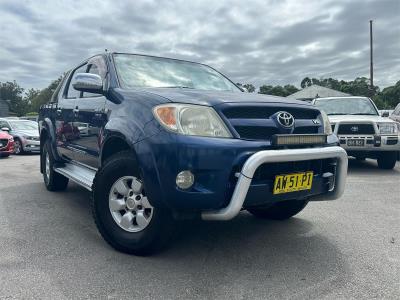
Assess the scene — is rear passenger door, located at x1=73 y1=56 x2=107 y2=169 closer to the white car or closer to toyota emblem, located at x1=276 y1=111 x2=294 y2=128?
toyota emblem, located at x1=276 y1=111 x2=294 y2=128

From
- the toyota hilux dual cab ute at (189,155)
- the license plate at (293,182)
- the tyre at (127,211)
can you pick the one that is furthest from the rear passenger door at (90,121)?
the license plate at (293,182)

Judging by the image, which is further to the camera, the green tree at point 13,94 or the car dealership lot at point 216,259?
the green tree at point 13,94

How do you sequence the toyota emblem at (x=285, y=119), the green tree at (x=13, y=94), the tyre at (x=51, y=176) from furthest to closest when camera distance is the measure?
the green tree at (x=13, y=94) → the tyre at (x=51, y=176) → the toyota emblem at (x=285, y=119)

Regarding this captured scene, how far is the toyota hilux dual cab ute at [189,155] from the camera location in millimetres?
2607

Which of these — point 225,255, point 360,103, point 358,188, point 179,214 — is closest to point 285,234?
point 225,255

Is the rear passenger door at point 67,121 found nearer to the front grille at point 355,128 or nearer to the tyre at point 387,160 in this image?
the front grille at point 355,128

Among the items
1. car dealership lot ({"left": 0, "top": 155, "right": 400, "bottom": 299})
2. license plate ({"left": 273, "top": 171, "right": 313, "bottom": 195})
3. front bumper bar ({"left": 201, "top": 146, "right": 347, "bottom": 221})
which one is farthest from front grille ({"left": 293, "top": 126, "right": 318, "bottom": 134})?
car dealership lot ({"left": 0, "top": 155, "right": 400, "bottom": 299})

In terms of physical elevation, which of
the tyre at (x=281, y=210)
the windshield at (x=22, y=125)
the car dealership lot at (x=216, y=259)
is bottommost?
the car dealership lot at (x=216, y=259)

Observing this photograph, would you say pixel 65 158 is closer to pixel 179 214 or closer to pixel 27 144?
pixel 179 214

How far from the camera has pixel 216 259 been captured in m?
3.01

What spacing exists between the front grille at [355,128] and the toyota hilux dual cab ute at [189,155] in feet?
14.2

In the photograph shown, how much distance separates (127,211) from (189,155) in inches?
33.0

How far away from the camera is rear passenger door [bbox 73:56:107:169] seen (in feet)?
11.9

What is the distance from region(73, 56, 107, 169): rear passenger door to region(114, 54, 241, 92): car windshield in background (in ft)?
0.78
